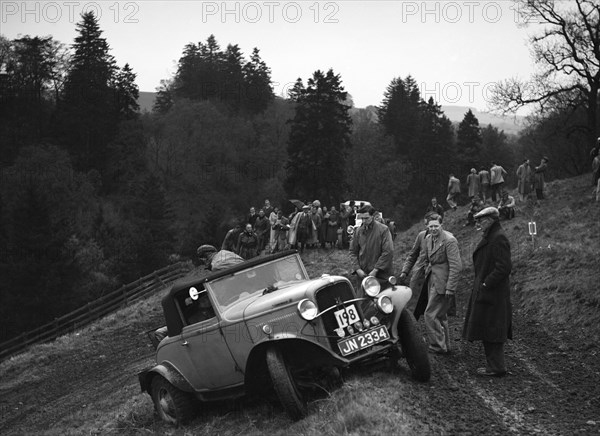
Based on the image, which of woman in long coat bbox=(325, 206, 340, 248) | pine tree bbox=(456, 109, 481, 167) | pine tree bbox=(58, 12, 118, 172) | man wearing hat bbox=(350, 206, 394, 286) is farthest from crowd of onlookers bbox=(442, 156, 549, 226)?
pine tree bbox=(58, 12, 118, 172)

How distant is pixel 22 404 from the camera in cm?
1548

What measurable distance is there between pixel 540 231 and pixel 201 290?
16.5 metres

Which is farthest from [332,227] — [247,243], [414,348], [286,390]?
[286,390]

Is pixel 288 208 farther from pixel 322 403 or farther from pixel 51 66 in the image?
pixel 322 403

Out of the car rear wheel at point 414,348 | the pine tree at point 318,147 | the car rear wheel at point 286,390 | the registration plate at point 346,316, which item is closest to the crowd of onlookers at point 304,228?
the car rear wheel at point 414,348

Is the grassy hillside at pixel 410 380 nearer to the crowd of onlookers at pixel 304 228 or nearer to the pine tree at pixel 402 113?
the crowd of onlookers at pixel 304 228

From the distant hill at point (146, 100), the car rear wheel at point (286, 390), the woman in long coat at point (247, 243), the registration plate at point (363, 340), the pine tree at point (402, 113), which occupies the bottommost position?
the car rear wheel at point (286, 390)

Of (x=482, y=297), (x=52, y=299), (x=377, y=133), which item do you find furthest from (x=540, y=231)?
(x=377, y=133)

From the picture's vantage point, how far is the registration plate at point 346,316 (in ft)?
25.5

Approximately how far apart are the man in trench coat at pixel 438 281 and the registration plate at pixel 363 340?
75.1 inches

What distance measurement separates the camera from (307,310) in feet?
24.6

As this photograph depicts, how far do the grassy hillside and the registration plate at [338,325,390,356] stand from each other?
47 cm

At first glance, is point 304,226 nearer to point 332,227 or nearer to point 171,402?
point 332,227

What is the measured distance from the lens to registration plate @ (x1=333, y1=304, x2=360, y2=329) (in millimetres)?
7770
